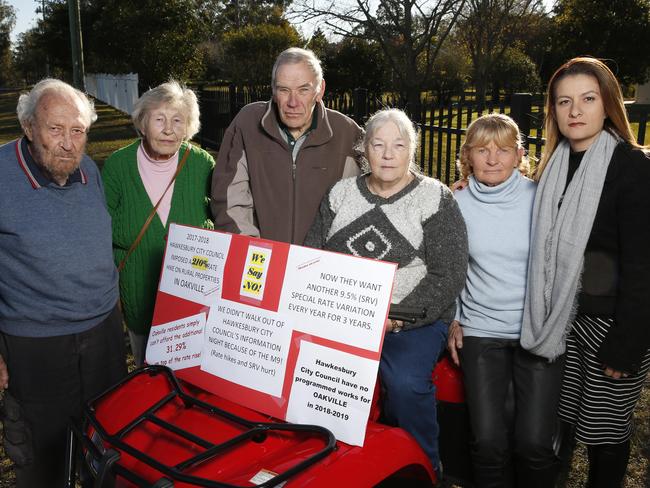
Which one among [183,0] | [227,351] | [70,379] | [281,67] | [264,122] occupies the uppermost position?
[183,0]

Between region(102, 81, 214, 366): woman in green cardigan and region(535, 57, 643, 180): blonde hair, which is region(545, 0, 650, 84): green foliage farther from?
region(102, 81, 214, 366): woman in green cardigan

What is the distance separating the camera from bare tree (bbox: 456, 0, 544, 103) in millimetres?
17844

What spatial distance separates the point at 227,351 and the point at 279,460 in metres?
0.47

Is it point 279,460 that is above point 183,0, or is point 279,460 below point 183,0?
below

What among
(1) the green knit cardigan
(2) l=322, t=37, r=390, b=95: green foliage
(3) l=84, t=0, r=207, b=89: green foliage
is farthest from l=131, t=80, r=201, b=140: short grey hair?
(3) l=84, t=0, r=207, b=89: green foliage

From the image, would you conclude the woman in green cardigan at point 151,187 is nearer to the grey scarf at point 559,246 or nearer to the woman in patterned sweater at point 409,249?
the woman in patterned sweater at point 409,249

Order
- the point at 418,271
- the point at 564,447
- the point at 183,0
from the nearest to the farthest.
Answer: the point at 418,271
the point at 564,447
the point at 183,0

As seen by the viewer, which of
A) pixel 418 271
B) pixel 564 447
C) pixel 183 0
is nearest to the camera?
pixel 418 271

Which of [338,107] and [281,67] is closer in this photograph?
Answer: [281,67]

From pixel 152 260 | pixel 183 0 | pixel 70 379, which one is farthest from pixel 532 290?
pixel 183 0

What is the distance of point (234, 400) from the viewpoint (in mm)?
2172

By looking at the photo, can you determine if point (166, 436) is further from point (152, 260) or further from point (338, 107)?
point (338, 107)

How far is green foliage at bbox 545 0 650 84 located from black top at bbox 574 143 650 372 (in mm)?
23113

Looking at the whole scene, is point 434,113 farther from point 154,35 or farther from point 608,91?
point 154,35
